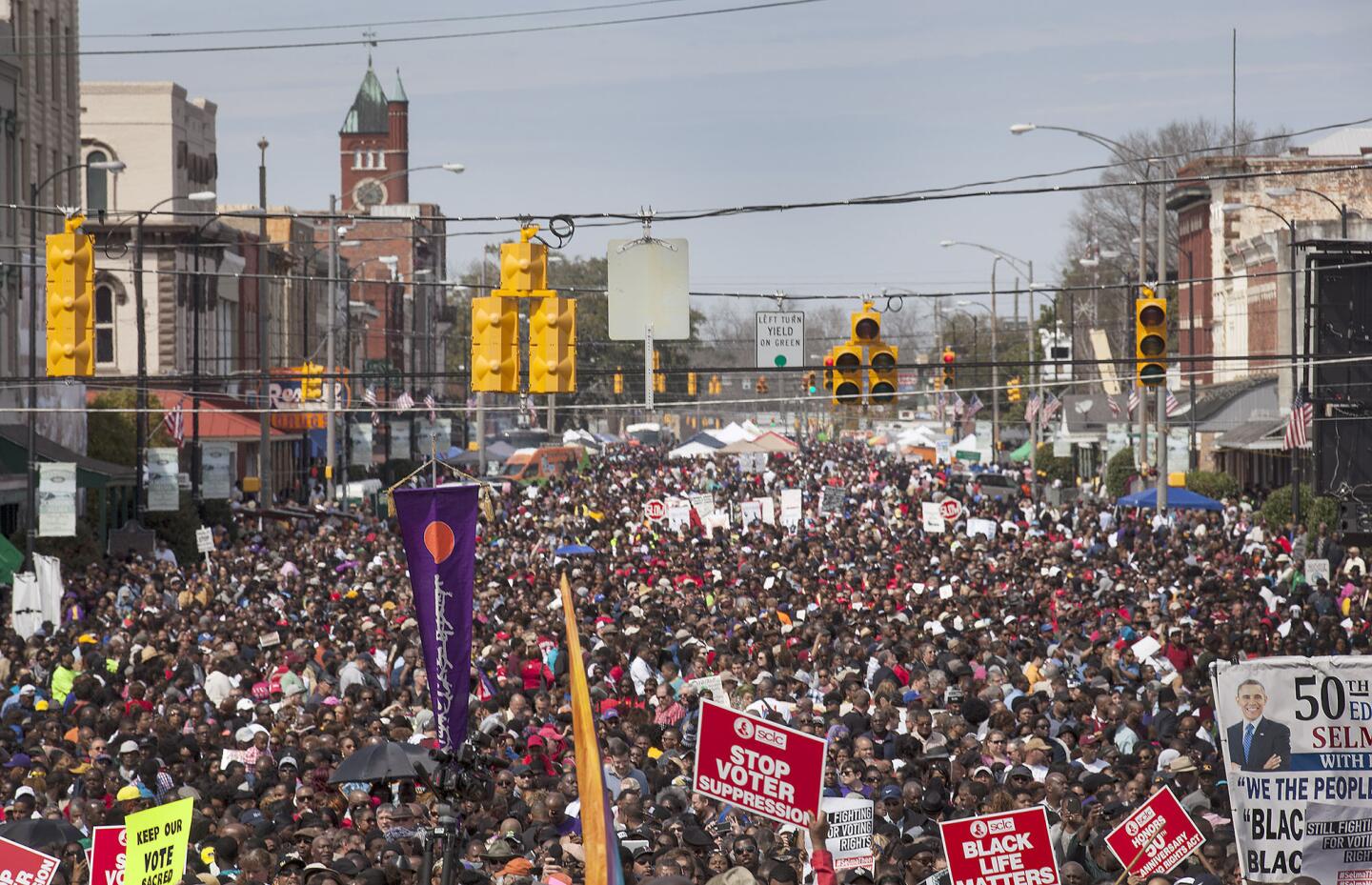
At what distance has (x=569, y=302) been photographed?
18.5 m

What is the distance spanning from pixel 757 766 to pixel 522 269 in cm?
565

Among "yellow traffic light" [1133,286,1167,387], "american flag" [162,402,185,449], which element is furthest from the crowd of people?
"american flag" [162,402,185,449]

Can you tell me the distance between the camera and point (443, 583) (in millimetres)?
12258

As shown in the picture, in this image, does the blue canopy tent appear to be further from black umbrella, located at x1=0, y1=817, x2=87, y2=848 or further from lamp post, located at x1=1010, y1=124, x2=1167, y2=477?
black umbrella, located at x1=0, y1=817, x2=87, y2=848

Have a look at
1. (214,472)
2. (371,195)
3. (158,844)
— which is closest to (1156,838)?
(158,844)

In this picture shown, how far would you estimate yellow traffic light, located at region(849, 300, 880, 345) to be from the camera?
67.5 feet

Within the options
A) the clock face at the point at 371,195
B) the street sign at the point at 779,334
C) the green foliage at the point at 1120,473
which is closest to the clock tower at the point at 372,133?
the clock face at the point at 371,195

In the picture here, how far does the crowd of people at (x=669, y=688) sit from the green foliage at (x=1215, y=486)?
10.9 m

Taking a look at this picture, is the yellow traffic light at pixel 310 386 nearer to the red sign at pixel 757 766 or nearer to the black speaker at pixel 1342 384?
the black speaker at pixel 1342 384

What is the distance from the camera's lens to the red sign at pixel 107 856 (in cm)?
1134

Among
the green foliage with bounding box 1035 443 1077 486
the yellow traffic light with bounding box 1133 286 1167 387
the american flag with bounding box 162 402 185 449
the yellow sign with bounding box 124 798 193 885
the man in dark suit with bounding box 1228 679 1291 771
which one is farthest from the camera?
the green foliage with bounding box 1035 443 1077 486

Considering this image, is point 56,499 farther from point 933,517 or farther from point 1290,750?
point 1290,750

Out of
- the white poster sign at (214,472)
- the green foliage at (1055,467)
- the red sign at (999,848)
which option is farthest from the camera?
the green foliage at (1055,467)

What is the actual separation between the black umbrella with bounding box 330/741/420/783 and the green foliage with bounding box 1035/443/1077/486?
5581 centimetres
